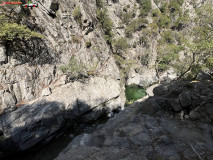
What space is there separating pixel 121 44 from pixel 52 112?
28378mm

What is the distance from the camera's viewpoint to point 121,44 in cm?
3100

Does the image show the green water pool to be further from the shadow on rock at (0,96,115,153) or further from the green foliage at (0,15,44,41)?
the green foliage at (0,15,44,41)

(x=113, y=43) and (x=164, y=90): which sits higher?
(x=113, y=43)

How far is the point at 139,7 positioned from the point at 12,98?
52.0 meters

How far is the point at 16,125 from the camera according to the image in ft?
32.2

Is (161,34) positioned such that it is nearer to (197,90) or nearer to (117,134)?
(197,90)

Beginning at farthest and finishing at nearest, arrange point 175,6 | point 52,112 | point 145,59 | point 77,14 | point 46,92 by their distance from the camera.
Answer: point 175,6, point 145,59, point 77,14, point 46,92, point 52,112

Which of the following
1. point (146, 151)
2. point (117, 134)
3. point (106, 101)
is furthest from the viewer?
point (106, 101)

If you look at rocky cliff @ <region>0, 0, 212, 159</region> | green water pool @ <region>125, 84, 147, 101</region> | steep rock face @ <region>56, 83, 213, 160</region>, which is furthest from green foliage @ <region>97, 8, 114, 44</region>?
steep rock face @ <region>56, 83, 213, 160</region>

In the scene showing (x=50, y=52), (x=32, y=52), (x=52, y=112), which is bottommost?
(x=52, y=112)

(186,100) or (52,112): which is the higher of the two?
(186,100)

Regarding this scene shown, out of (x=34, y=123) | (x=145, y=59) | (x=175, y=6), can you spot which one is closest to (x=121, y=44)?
(x=145, y=59)

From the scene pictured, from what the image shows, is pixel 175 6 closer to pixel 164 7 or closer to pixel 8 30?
pixel 164 7

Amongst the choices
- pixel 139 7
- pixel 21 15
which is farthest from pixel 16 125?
pixel 139 7
